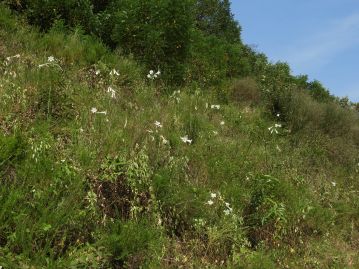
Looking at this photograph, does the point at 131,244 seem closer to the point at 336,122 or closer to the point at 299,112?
the point at 299,112

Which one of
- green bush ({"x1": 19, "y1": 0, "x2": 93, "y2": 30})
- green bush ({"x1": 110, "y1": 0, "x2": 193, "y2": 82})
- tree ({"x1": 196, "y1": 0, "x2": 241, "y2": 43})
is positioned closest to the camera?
green bush ({"x1": 19, "y1": 0, "x2": 93, "y2": 30})

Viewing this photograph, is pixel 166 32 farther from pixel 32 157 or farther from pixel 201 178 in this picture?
pixel 32 157

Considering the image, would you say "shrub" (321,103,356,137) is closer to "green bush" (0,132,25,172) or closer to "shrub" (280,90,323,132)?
"shrub" (280,90,323,132)

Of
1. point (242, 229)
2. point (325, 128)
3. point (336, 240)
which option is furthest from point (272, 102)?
point (242, 229)

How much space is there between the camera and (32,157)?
4395 mm

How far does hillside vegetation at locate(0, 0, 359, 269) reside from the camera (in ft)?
13.5

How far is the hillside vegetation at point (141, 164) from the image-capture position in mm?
4129

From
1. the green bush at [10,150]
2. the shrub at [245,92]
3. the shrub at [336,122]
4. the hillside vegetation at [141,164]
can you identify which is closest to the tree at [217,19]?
the shrub at [245,92]

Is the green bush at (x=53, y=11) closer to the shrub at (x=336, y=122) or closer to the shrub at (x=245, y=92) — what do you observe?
the shrub at (x=245, y=92)

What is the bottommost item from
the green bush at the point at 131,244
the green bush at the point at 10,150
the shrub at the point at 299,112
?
the green bush at the point at 131,244

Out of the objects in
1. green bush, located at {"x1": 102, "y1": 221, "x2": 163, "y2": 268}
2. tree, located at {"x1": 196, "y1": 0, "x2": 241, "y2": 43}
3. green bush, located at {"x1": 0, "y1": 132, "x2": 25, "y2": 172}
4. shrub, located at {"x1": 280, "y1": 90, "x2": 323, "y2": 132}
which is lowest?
green bush, located at {"x1": 102, "y1": 221, "x2": 163, "y2": 268}

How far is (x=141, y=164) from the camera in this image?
500cm

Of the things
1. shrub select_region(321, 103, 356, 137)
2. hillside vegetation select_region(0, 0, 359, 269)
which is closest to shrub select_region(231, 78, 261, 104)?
shrub select_region(321, 103, 356, 137)

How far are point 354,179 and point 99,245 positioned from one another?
6.41 meters
